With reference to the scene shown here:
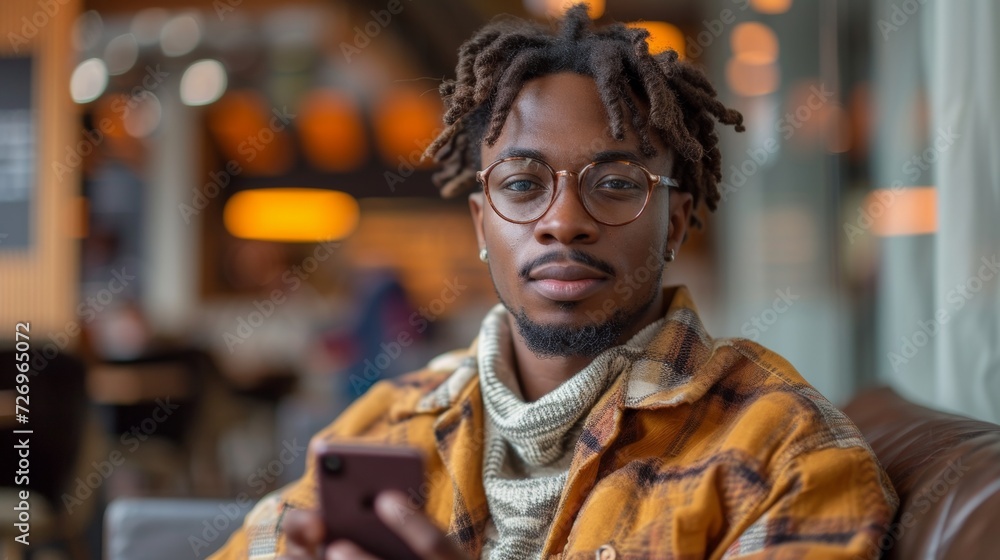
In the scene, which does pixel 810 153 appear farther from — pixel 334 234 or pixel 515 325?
pixel 334 234

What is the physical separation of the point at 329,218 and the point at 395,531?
304 inches

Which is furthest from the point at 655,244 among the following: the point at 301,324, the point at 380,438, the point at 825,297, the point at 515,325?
the point at 301,324

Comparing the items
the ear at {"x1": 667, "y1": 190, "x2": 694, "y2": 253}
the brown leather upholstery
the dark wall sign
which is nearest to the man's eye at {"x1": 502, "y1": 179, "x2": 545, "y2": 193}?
the ear at {"x1": 667, "y1": 190, "x2": 694, "y2": 253}

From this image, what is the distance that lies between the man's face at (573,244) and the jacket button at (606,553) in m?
0.36

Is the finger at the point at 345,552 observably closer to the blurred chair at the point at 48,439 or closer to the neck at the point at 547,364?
the neck at the point at 547,364

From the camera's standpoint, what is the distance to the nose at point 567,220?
145 cm

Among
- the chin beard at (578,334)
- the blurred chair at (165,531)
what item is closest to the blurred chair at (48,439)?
the blurred chair at (165,531)

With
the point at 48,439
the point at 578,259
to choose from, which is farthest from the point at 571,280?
the point at 48,439

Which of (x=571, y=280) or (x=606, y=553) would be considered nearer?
(x=606, y=553)

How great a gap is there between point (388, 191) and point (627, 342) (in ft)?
23.5

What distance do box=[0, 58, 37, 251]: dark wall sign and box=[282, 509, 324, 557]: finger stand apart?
5.65m

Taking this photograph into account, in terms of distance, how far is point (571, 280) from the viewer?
146 centimetres

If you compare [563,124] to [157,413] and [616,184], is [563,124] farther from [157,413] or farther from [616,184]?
[157,413]

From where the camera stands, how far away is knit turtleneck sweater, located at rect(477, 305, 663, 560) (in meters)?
1.45
